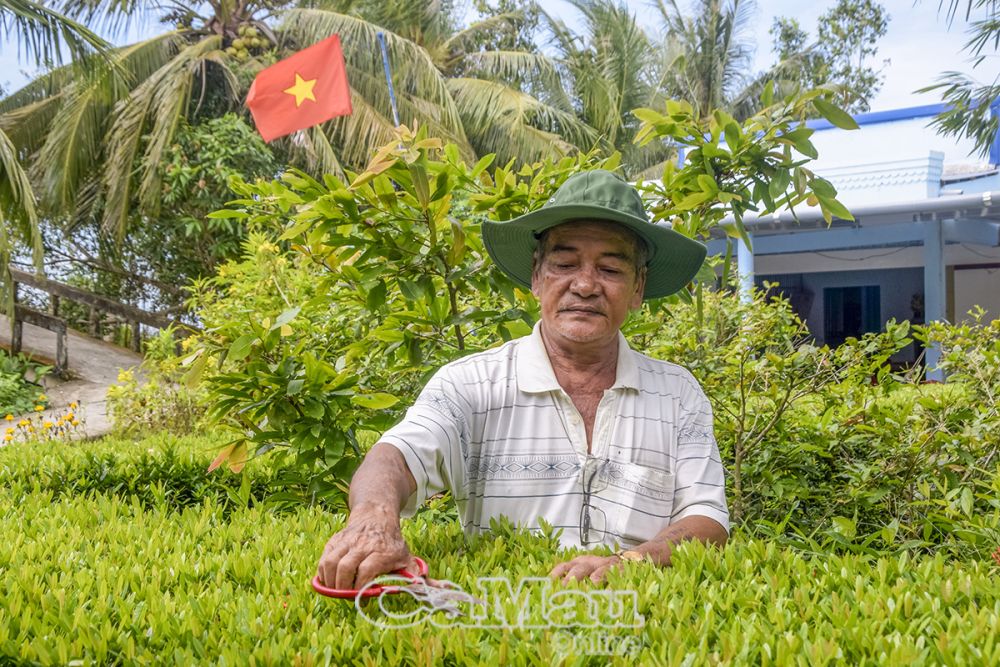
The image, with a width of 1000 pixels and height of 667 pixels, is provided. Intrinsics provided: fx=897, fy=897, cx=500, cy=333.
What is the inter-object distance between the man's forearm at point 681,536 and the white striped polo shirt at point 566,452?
0.03 m

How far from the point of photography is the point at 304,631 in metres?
1.51

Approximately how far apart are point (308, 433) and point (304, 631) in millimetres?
1420

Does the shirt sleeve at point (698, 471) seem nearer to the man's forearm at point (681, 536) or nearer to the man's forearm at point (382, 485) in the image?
the man's forearm at point (681, 536)

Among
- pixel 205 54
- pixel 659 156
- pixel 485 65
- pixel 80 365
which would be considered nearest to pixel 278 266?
pixel 80 365

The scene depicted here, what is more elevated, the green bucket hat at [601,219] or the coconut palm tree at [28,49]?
the coconut palm tree at [28,49]

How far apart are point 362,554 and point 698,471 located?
105 cm

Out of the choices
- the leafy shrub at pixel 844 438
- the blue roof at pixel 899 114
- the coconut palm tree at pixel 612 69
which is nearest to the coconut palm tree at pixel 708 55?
the coconut palm tree at pixel 612 69

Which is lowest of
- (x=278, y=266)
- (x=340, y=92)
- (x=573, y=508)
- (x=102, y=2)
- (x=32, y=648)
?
(x=32, y=648)

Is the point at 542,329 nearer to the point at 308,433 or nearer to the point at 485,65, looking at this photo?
the point at 308,433

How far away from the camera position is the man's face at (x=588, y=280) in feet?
8.02

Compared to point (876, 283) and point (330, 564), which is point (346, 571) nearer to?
point (330, 564)

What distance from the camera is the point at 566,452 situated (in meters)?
2.38

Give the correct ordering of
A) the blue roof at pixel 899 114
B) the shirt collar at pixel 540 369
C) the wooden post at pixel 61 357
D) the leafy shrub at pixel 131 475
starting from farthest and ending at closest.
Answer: the wooden post at pixel 61 357
the blue roof at pixel 899 114
the leafy shrub at pixel 131 475
the shirt collar at pixel 540 369

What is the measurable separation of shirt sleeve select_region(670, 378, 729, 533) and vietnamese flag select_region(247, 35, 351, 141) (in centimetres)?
650
